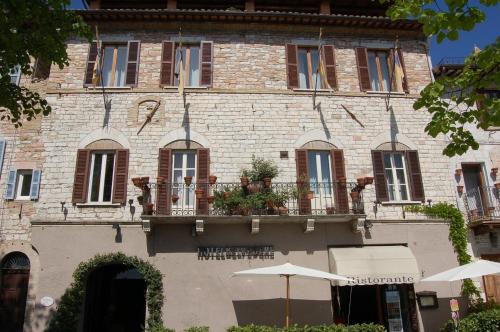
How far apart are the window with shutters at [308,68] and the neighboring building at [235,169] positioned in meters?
0.05

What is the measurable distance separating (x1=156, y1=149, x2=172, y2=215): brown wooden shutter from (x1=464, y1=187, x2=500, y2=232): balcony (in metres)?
9.35

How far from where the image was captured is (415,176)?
44.9 feet

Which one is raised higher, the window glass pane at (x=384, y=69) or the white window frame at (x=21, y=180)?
the window glass pane at (x=384, y=69)

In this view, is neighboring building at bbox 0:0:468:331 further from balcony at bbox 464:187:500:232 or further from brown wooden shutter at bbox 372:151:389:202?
balcony at bbox 464:187:500:232

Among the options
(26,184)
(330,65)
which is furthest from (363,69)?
(26,184)

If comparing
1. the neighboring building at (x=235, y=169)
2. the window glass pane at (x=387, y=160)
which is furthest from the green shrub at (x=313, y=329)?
the window glass pane at (x=387, y=160)

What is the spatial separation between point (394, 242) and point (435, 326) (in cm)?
258

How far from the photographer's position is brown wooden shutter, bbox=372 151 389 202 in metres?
13.4

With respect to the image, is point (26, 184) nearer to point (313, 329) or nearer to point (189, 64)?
point (189, 64)

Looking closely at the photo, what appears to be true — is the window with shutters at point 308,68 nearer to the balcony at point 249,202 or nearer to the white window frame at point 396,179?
the white window frame at point 396,179

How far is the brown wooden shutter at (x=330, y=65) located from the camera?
1462cm

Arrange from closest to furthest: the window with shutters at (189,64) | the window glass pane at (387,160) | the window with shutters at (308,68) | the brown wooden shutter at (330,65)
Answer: the window glass pane at (387,160) < the window with shutters at (189,64) < the brown wooden shutter at (330,65) < the window with shutters at (308,68)

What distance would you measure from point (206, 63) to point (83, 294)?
8.11 metres

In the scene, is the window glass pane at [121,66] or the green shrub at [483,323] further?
the window glass pane at [121,66]
